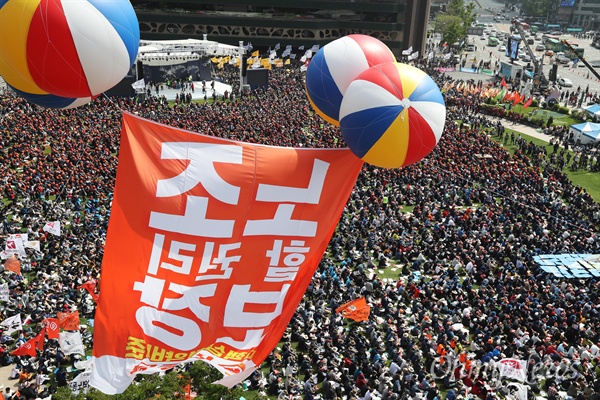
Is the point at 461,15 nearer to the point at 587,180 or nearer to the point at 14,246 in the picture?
the point at 587,180

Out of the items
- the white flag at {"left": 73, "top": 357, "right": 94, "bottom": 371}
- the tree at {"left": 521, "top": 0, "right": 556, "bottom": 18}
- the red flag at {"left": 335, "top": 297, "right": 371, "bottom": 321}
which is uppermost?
the red flag at {"left": 335, "top": 297, "right": 371, "bottom": 321}

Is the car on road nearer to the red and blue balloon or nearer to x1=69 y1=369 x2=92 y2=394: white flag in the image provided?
x1=69 y1=369 x2=92 y2=394: white flag

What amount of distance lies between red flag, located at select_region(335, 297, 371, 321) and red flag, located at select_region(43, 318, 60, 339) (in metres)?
7.49

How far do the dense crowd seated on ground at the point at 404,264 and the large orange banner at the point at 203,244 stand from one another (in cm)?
813

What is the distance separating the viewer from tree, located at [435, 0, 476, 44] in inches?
3418

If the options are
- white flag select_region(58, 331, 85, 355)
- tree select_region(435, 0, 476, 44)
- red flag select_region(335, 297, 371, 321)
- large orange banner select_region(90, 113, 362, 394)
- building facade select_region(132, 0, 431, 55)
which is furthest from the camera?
tree select_region(435, 0, 476, 44)

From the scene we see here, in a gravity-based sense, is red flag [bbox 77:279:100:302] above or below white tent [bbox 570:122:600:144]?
above

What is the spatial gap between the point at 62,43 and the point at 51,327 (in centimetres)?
1014

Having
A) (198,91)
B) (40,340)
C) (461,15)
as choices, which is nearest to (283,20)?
(198,91)

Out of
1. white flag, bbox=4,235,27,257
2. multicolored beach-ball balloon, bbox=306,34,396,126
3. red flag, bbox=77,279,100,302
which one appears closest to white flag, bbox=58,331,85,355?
red flag, bbox=77,279,100,302

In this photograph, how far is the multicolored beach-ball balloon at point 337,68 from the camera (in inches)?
356

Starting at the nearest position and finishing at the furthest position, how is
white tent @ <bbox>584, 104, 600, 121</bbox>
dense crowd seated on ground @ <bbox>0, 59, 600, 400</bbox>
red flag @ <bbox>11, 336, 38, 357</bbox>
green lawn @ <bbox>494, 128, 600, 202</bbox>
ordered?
1. red flag @ <bbox>11, 336, 38, 357</bbox>
2. dense crowd seated on ground @ <bbox>0, 59, 600, 400</bbox>
3. green lawn @ <bbox>494, 128, 600, 202</bbox>
4. white tent @ <bbox>584, 104, 600, 121</bbox>

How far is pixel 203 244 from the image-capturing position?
700 centimetres

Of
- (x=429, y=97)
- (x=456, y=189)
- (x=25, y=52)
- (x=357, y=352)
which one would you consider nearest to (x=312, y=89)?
(x=429, y=97)
